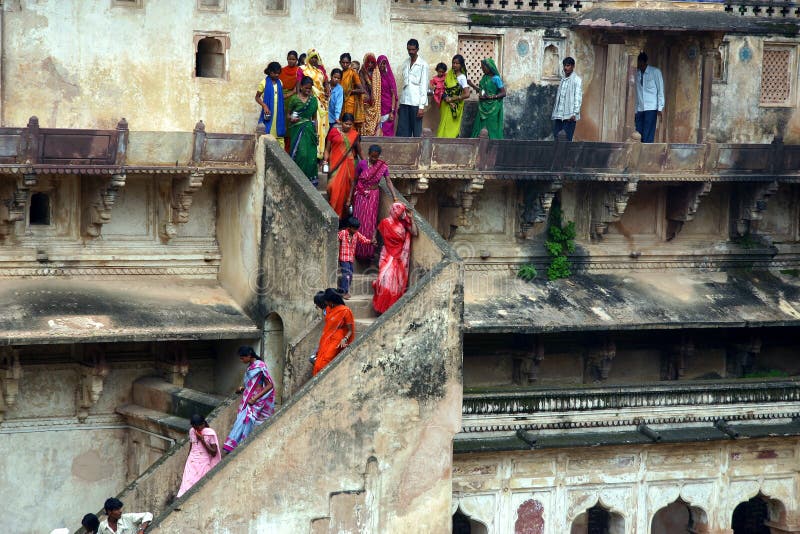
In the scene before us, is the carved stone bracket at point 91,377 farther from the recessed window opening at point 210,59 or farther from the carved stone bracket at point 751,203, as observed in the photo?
the carved stone bracket at point 751,203

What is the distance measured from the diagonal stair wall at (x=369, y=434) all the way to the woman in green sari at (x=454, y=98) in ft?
11.4

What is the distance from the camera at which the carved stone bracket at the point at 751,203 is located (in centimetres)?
2702

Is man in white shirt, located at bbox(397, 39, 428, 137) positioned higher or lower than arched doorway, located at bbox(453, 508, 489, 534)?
higher

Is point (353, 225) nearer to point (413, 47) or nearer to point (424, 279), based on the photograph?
point (424, 279)

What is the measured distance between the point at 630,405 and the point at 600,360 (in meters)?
1.85

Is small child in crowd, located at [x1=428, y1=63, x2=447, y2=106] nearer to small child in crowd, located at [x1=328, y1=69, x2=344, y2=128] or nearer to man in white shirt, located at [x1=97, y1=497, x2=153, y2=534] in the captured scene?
small child in crowd, located at [x1=328, y1=69, x2=344, y2=128]

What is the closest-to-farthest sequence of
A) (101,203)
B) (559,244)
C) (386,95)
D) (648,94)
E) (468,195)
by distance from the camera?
(101,203) < (386,95) < (468,195) < (559,244) < (648,94)

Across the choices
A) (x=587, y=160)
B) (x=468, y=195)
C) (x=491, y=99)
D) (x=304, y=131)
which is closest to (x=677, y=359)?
(x=587, y=160)

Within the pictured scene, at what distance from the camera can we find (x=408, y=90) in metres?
25.3

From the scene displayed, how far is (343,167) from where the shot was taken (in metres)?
23.3

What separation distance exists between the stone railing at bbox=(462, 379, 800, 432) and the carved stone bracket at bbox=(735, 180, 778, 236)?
2.62m

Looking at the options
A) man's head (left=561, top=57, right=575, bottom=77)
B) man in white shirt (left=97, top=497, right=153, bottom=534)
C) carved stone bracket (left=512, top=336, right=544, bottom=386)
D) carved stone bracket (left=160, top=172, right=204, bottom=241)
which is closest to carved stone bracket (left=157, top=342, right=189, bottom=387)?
carved stone bracket (left=160, top=172, right=204, bottom=241)

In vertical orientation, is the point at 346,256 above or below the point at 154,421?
above

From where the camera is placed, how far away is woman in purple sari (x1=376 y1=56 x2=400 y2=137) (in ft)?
82.2
